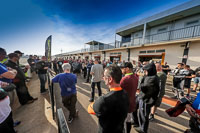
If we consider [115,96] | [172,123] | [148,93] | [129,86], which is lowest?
[172,123]

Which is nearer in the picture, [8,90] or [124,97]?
[124,97]

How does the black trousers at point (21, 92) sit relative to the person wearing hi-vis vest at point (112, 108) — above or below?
below

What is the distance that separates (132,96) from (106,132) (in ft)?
3.07

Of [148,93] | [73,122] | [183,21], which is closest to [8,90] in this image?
[73,122]

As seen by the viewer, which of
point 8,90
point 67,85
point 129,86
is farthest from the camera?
point 67,85

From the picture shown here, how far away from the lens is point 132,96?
5.15ft

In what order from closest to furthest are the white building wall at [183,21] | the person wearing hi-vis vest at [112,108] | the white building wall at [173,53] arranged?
1. the person wearing hi-vis vest at [112,108]
2. the white building wall at [173,53]
3. the white building wall at [183,21]

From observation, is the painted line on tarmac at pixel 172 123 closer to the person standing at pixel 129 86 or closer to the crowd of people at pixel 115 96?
the crowd of people at pixel 115 96

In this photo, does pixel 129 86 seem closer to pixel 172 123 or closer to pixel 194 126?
pixel 194 126

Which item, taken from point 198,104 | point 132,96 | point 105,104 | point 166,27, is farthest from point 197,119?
point 166,27

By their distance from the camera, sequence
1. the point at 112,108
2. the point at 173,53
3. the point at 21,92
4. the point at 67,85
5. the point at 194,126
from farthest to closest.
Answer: the point at 173,53 → the point at 21,92 → the point at 67,85 → the point at 194,126 → the point at 112,108

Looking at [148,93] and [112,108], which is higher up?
[112,108]

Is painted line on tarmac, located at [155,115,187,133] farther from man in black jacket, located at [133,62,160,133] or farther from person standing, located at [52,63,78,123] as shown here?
person standing, located at [52,63,78,123]

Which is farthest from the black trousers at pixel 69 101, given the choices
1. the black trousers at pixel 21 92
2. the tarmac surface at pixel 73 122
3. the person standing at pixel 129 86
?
the black trousers at pixel 21 92
